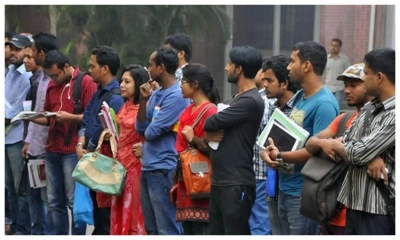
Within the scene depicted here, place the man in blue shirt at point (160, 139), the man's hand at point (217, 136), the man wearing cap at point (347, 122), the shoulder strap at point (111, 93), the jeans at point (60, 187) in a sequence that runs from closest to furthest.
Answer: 1. the man wearing cap at point (347, 122)
2. the man's hand at point (217, 136)
3. the man in blue shirt at point (160, 139)
4. the shoulder strap at point (111, 93)
5. the jeans at point (60, 187)

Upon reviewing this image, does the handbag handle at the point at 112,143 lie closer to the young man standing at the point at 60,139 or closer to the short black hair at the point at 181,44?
the young man standing at the point at 60,139

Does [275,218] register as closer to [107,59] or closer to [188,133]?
[188,133]

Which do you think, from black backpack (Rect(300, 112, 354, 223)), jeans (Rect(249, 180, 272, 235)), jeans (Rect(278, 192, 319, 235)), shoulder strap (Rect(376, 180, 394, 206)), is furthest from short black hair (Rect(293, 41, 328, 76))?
jeans (Rect(249, 180, 272, 235))

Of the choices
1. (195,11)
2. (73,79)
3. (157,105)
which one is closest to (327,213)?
(157,105)

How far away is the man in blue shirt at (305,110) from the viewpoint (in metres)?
5.55

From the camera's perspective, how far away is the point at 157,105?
653 cm

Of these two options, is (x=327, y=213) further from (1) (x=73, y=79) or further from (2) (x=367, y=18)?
(2) (x=367, y=18)

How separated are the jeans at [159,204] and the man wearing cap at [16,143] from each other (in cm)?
174

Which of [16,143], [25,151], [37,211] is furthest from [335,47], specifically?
[37,211]

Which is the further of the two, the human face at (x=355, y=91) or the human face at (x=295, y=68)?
the human face at (x=295, y=68)

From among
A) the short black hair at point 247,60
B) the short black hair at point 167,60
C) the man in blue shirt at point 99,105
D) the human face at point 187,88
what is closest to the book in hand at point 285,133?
the short black hair at point 247,60

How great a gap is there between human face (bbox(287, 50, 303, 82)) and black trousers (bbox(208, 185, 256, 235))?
0.77 metres

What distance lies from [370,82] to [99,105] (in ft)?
9.32

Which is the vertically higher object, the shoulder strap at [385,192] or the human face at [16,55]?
the human face at [16,55]
